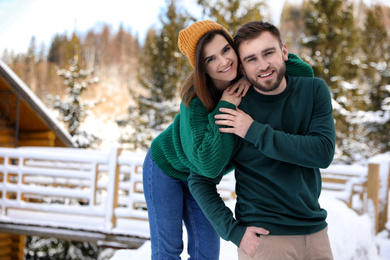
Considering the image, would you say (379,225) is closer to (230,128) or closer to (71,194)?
(71,194)

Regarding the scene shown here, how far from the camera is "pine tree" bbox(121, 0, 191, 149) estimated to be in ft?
51.4

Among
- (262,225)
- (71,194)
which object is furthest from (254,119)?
(71,194)

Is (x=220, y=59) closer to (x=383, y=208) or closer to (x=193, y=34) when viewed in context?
(x=193, y=34)

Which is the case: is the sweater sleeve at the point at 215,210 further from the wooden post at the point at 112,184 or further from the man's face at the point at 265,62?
the wooden post at the point at 112,184

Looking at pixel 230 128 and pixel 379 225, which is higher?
pixel 230 128

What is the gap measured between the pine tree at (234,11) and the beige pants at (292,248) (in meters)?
11.1

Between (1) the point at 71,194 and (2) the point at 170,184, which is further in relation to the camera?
(1) the point at 71,194

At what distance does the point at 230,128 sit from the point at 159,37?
58.5 ft

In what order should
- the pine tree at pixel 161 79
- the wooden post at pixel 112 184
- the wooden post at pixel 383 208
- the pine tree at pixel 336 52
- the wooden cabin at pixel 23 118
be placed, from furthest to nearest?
the pine tree at pixel 161 79
the pine tree at pixel 336 52
the wooden cabin at pixel 23 118
the wooden post at pixel 383 208
the wooden post at pixel 112 184

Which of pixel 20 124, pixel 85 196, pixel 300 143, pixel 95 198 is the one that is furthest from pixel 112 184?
pixel 20 124

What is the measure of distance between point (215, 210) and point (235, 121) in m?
0.40

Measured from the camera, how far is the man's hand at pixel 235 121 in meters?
1.40

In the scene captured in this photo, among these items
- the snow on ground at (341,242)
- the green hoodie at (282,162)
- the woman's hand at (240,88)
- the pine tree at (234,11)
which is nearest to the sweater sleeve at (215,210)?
the green hoodie at (282,162)

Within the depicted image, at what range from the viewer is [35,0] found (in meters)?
34.6
